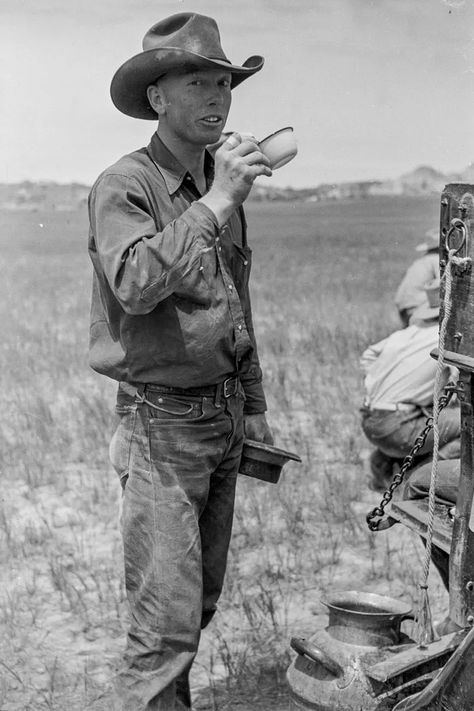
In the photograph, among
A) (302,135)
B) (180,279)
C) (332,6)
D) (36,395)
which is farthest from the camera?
(302,135)

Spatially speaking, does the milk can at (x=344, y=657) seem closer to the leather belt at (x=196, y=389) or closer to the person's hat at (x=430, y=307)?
the leather belt at (x=196, y=389)

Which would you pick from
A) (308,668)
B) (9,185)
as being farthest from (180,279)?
(9,185)

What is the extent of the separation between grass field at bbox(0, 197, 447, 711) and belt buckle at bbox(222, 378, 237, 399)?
1112mm

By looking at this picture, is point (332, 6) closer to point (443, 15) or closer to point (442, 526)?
point (443, 15)

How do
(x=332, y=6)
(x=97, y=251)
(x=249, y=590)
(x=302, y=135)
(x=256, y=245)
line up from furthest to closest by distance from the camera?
(x=302, y=135) → (x=256, y=245) → (x=332, y=6) → (x=249, y=590) → (x=97, y=251)

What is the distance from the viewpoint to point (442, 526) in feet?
10.2

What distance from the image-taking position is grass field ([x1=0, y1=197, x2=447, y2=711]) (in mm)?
4180

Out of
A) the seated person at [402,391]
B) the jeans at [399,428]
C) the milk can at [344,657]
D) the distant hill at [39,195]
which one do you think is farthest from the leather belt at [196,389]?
the distant hill at [39,195]

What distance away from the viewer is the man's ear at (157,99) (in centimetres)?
332

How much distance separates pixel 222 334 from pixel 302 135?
28.8 m

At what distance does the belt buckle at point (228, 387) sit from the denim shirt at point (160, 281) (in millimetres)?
31

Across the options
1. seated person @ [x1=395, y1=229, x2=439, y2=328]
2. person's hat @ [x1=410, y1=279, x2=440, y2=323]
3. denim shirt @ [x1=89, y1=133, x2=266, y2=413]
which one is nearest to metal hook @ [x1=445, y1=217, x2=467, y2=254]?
denim shirt @ [x1=89, y1=133, x2=266, y2=413]

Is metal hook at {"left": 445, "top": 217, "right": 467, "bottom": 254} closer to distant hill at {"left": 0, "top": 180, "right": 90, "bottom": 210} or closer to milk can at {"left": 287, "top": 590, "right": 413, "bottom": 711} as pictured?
milk can at {"left": 287, "top": 590, "right": 413, "bottom": 711}

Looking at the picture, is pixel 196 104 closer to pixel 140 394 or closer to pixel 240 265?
pixel 240 265
